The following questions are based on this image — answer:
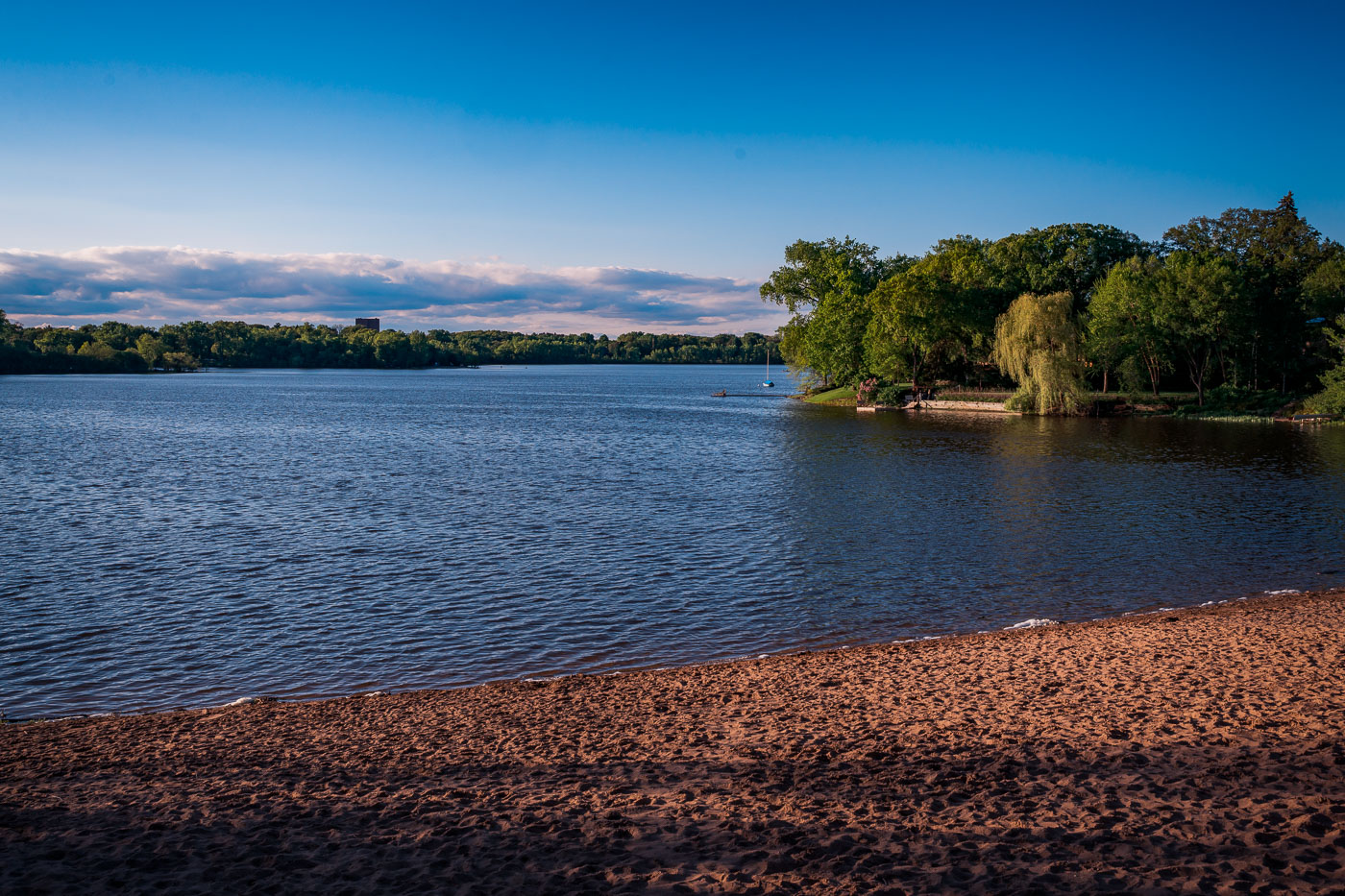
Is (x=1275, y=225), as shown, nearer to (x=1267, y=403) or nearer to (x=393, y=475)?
(x=1267, y=403)

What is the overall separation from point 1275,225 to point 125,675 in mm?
100189

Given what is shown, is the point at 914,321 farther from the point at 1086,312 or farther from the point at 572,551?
the point at 572,551

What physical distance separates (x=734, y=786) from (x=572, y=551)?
1288 centimetres

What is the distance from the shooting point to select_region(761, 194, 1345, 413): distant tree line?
6122 cm

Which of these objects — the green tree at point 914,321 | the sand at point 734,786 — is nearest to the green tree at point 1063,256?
the green tree at point 914,321

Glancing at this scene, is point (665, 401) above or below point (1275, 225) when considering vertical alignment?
below

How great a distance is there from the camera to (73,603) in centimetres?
1561

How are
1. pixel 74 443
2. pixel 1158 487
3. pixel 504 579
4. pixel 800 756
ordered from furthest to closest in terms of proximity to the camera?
1. pixel 74 443
2. pixel 1158 487
3. pixel 504 579
4. pixel 800 756

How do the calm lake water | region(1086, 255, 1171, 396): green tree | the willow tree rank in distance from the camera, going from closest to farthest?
the calm lake water, region(1086, 255, 1171, 396): green tree, the willow tree

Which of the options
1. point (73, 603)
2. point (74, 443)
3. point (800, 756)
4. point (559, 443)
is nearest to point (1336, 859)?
point (800, 756)

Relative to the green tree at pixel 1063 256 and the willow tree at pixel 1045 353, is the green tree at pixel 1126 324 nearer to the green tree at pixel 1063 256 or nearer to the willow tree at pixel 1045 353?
the willow tree at pixel 1045 353

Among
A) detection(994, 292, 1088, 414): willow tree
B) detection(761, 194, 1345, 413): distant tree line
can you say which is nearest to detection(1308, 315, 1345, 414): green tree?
detection(761, 194, 1345, 413): distant tree line

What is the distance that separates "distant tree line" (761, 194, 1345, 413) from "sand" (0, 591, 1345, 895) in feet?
185

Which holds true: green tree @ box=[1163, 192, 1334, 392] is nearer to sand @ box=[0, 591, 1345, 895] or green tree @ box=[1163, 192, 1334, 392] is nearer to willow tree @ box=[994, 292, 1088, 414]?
willow tree @ box=[994, 292, 1088, 414]
